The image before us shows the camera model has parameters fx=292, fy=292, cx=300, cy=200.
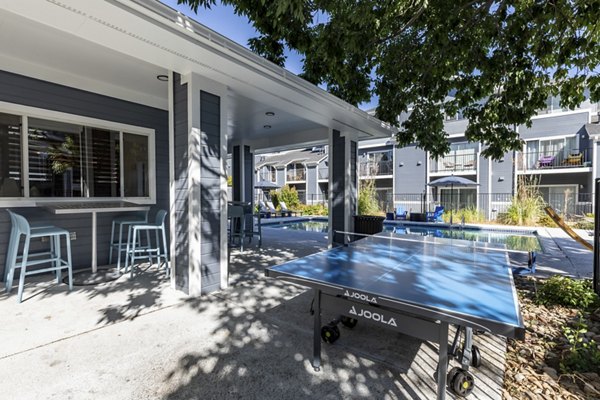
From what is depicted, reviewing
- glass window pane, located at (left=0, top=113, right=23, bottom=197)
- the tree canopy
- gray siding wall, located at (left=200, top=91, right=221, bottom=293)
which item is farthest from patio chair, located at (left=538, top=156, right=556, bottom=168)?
glass window pane, located at (left=0, top=113, right=23, bottom=197)

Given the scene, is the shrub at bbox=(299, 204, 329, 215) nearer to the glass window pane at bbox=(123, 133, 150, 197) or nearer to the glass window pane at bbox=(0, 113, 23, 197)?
the glass window pane at bbox=(123, 133, 150, 197)

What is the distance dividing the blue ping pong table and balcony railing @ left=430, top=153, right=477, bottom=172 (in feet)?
A: 56.4

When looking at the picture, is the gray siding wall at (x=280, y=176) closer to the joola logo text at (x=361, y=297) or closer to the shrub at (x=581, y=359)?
the shrub at (x=581, y=359)

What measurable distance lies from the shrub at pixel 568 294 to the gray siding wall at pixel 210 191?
436 centimetres

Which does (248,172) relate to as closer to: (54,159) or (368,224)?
(368,224)

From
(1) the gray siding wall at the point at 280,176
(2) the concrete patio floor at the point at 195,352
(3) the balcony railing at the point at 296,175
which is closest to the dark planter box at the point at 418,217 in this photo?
(2) the concrete patio floor at the point at 195,352

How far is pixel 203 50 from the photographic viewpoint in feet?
10.9

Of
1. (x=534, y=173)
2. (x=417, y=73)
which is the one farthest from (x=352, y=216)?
(x=534, y=173)

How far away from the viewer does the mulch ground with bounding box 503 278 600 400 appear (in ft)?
6.95

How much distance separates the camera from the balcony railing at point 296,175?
26.3 meters

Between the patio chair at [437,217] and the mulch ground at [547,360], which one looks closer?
the mulch ground at [547,360]

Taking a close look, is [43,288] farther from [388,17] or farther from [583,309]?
[583,309]

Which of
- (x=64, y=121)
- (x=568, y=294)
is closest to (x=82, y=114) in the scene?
(x=64, y=121)

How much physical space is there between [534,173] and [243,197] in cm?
1608
